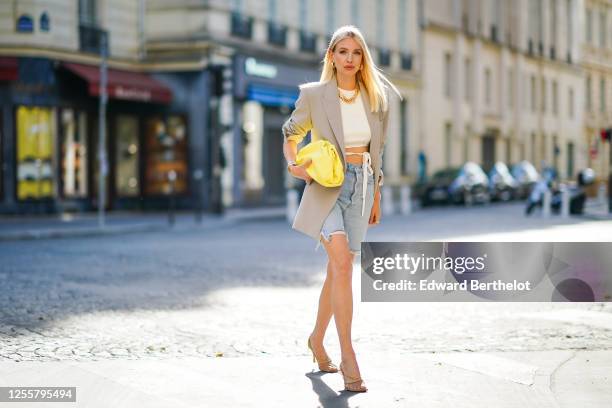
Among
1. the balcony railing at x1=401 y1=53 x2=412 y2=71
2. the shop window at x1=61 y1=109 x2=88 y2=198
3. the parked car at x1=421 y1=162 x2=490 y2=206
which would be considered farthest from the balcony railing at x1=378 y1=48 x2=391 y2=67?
the shop window at x1=61 y1=109 x2=88 y2=198

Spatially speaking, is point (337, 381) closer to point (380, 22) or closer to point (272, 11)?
point (272, 11)

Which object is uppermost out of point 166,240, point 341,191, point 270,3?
point 270,3

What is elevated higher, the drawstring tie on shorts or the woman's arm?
the woman's arm

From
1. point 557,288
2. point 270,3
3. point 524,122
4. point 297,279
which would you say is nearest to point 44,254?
point 297,279

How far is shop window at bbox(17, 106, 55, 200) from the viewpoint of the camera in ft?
79.8

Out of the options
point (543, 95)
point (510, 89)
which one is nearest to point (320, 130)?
point (510, 89)

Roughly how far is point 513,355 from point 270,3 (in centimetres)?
2686

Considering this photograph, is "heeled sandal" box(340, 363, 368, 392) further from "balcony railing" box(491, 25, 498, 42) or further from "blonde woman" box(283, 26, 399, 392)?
"balcony railing" box(491, 25, 498, 42)

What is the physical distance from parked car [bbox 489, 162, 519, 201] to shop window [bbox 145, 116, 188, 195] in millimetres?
12668

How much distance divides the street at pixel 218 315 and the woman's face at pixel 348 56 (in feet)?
5.48

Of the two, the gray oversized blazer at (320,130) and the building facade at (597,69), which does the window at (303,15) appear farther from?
the building facade at (597,69)

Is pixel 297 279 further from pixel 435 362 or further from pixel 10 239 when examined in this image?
pixel 10 239

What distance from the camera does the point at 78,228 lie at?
1967 centimetres

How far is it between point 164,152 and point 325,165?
2383 cm
